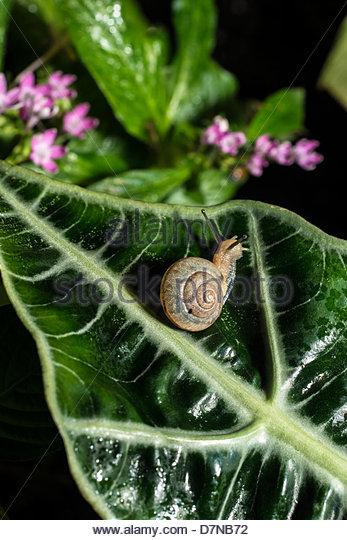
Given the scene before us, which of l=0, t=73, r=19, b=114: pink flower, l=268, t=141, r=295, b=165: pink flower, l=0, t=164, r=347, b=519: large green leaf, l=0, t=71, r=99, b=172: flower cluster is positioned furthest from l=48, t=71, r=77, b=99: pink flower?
l=268, t=141, r=295, b=165: pink flower

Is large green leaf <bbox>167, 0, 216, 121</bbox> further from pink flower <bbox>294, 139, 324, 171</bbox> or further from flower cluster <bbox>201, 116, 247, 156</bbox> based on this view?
pink flower <bbox>294, 139, 324, 171</bbox>

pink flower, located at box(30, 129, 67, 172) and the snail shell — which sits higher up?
pink flower, located at box(30, 129, 67, 172)

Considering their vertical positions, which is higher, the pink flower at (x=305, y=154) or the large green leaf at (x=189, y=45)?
the large green leaf at (x=189, y=45)

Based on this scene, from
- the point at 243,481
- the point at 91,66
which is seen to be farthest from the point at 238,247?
the point at 91,66

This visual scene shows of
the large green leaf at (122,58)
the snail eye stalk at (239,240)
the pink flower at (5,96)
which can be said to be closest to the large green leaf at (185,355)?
the snail eye stalk at (239,240)

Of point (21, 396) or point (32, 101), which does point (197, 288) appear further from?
point (32, 101)

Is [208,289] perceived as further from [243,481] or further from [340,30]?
[340,30]

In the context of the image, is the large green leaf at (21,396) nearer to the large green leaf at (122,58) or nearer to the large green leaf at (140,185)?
the large green leaf at (140,185)
